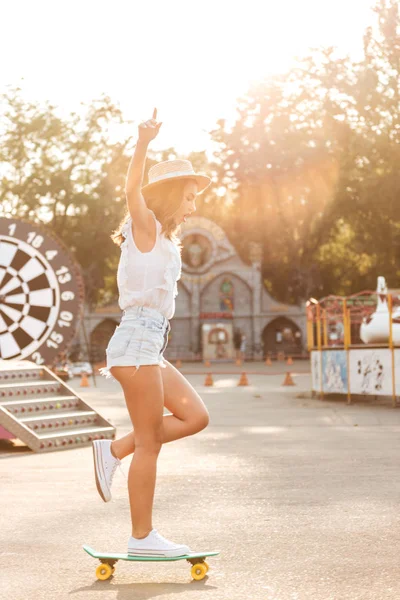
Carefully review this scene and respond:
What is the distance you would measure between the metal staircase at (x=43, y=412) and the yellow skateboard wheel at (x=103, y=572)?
6.27m

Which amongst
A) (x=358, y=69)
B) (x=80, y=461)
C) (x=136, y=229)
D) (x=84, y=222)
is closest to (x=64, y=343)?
(x=80, y=461)

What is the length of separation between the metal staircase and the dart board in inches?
50.8

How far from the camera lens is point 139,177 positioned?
4582mm

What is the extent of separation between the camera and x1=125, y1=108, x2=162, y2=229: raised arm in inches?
178

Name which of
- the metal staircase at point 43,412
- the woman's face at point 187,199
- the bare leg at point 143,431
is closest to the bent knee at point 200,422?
the bare leg at point 143,431

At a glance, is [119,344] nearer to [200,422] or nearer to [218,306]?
[200,422]

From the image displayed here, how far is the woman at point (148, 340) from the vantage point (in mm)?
4629

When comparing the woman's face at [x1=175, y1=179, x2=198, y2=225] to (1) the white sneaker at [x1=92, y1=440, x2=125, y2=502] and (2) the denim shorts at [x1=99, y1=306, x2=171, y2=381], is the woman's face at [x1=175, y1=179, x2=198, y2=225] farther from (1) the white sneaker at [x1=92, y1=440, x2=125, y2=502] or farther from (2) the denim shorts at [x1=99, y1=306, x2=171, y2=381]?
(1) the white sneaker at [x1=92, y1=440, x2=125, y2=502]

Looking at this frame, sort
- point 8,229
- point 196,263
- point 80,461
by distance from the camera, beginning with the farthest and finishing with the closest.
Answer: point 196,263
point 8,229
point 80,461

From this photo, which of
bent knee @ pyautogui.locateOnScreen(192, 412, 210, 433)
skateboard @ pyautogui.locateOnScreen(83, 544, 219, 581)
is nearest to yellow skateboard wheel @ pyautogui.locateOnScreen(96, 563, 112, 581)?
skateboard @ pyautogui.locateOnScreen(83, 544, 219, 581)

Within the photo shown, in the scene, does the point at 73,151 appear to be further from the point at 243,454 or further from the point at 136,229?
the point at 136,229

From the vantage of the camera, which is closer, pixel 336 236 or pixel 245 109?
pixel 245 109

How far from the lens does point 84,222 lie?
5788 centimetres

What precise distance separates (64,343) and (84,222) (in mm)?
44321
